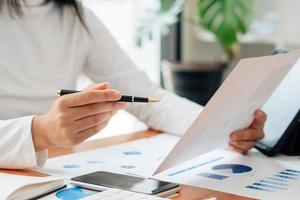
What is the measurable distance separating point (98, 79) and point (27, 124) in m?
0.52

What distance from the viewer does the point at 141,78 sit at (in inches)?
55.1

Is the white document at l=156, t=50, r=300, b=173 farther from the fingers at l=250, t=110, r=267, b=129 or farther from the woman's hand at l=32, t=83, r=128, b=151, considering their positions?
the woman's hand at l=32, t=83, r=128, b=151

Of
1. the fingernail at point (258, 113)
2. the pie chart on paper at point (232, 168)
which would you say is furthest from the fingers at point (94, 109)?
the fingernail at point (258, 113)

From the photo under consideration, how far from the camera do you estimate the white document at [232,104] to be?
33.1 inches

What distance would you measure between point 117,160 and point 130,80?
0.39m

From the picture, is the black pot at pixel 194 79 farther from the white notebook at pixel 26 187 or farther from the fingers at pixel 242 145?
the white notebook at pixel 26 187

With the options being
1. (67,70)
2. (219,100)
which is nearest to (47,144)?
(219,100)

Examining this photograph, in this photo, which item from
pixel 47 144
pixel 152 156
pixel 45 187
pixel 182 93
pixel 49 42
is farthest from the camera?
pixel 182 93

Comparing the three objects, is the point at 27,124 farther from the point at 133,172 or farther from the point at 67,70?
the point at 67,70

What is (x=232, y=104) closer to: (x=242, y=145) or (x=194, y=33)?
(x=242, y=145)

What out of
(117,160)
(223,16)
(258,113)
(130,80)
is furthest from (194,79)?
(117,160)

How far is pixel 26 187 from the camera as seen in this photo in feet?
2.60

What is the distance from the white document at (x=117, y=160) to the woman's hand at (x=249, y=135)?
0.48ft

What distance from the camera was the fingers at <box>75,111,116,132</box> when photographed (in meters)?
0.89
